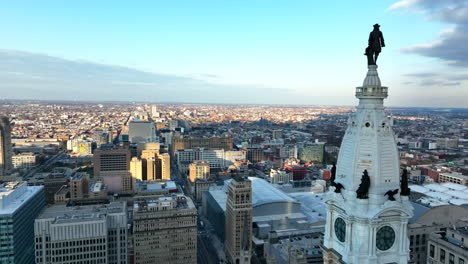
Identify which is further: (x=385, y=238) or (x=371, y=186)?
(x=385, y=238)

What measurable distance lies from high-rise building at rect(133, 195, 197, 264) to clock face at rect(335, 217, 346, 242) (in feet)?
202

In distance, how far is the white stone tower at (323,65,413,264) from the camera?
15586 mm

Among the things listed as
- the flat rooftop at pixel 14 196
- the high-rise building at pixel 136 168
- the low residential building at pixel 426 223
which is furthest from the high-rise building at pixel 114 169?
the low residential building at pixel 426 223

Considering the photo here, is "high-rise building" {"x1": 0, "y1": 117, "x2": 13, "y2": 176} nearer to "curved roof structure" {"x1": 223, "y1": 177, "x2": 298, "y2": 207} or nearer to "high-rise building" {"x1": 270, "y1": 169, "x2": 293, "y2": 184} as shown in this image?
"curved roof structure" {"x1": 223, "y1": 177, "x2": 298, "y2": 207}

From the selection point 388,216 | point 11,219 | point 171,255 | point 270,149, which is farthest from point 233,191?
point 270,149

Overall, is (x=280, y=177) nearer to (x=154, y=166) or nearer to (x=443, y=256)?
(x=154, y=166)

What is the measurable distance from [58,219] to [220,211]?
44.3 m

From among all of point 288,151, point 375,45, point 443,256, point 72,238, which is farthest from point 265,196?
point 288,151

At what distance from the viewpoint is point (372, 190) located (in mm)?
15672

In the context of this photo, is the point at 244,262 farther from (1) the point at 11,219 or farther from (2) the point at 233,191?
(1) the point at 11,219

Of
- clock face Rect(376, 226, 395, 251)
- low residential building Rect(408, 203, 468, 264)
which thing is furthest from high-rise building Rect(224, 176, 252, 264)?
clock face Rect(376, 226, 395, 251)

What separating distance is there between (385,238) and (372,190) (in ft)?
7.81

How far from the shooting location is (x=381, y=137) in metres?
15.8

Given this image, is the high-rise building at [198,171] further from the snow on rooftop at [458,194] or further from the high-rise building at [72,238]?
the snow on rooftop at [458,194]
